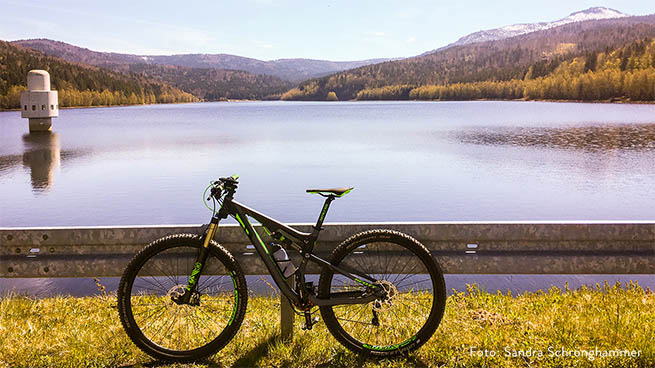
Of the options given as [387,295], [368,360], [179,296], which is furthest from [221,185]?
[368,360]

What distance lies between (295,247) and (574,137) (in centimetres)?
5670

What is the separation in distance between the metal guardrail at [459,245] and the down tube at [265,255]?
0.85 ft

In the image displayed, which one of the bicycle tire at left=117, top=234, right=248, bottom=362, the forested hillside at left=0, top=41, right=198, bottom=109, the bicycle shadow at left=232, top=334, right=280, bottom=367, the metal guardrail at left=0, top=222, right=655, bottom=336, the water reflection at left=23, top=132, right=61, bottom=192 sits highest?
the forested hillside at left=0, top=41, right=198, bottom=109

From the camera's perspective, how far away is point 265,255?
4594 millimetres

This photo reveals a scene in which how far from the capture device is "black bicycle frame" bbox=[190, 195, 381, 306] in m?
4.57

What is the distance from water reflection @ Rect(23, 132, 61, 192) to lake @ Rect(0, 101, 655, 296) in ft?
0.59

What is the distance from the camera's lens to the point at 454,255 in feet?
15.9

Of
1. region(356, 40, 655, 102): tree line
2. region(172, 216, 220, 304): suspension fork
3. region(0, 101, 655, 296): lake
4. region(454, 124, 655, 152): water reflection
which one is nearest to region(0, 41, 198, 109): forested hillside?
region(0, 101, 655, 296): lake

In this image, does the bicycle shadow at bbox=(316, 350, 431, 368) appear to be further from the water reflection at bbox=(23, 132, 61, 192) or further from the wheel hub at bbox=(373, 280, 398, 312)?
the water reflection at bbox=(23, 132, 61, 192)

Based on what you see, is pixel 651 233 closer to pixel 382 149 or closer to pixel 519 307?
pixel 519 307

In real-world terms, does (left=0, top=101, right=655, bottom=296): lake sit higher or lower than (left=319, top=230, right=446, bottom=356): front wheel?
lower

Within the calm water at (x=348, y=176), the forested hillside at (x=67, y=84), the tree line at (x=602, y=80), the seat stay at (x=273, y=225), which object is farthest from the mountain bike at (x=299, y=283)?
the forested hillside at (x=67, y=84)

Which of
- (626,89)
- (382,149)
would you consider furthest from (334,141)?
(626,89)

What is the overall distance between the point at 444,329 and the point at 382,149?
142ft
